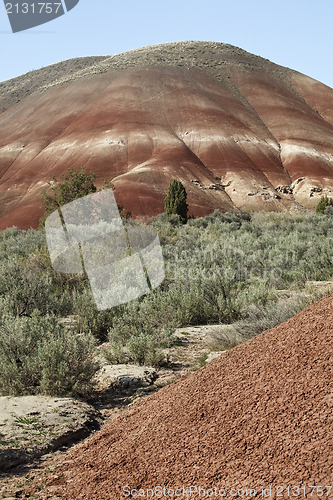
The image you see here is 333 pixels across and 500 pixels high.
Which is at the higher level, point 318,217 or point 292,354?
point 292,354

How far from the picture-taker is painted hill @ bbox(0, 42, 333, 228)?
43156 millimetres

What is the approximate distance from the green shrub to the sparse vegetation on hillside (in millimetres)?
11

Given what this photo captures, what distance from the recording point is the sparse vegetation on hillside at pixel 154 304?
5.16 m

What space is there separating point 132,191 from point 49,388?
115 ft

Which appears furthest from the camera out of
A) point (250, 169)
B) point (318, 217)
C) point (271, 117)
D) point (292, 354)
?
point (271, 117)

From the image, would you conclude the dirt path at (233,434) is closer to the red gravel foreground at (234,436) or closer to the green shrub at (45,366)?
the red gravel foreground at (234,436)

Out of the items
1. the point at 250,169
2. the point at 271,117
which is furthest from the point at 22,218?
the point at 271,117

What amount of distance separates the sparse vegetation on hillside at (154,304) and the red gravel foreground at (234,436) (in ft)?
5.03

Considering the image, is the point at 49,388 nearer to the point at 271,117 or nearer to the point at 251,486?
the point at 251,486

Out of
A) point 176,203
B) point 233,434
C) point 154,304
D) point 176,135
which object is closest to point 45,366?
point 233,434

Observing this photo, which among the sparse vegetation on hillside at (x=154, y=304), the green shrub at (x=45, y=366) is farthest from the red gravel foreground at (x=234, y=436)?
the sparse vegetation on hillside at (x=154, y=304)

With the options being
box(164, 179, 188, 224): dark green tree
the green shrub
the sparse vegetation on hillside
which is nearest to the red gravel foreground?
the green shrub

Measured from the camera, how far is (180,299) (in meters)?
7.96

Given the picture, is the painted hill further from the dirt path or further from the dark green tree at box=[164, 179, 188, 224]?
the dirt path
